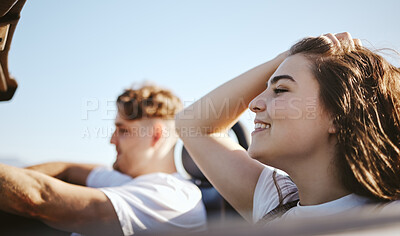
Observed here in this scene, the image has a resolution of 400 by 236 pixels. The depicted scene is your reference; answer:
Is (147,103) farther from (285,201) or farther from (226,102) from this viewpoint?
(285,201)

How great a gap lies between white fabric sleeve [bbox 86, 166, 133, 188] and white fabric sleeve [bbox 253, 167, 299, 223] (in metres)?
1.13

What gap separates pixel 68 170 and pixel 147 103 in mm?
650

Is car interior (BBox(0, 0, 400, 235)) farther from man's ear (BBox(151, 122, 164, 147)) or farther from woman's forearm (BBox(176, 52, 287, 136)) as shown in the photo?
woman's forearm (BBox(176, 52, 287, 136))

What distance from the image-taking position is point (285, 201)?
4.00ft

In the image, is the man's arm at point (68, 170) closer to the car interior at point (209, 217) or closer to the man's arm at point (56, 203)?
the car interior at point (209, 217)

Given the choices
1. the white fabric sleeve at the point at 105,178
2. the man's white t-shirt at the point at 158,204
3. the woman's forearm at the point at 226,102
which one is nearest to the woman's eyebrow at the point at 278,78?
the woman's forearm at the point at 226,102

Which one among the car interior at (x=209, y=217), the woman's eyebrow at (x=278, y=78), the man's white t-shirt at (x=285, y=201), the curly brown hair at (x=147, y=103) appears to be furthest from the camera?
the curly brown hair at (x=147, y=103)

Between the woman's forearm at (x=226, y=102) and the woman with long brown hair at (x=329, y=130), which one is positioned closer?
the woman with long brown hair at (x=329, y=130)

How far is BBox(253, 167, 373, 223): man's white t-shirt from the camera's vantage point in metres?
1.00

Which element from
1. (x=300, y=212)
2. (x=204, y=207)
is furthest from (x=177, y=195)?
(x=300, y=212)

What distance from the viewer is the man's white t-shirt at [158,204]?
1.68 m

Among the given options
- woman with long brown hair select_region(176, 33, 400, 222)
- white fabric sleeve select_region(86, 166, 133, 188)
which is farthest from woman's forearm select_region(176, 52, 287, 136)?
white fabric sleeve select_region(86, 166, 133, 188)

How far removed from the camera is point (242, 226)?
0.46 metres

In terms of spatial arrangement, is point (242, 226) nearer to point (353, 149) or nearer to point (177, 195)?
point (353, 149)
